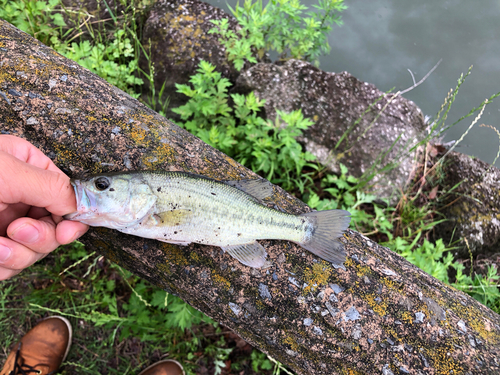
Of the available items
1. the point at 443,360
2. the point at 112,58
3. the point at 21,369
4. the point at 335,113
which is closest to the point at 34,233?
the point at 21,369

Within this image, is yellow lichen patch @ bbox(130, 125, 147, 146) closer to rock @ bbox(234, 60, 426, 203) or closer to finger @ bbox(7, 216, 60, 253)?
finger @ bbox(7, 216, 60, 253)

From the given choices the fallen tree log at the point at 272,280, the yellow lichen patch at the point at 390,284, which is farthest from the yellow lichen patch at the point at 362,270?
the yellow lichen patch at the point at 390,284

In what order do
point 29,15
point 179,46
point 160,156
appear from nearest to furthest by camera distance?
point 160,156 < point 29,15 < point 179,46

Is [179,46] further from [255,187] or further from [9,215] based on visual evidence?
[9,215]

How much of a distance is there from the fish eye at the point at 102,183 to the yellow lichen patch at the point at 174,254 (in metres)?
0.67

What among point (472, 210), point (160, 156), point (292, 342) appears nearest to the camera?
point (292, 342)

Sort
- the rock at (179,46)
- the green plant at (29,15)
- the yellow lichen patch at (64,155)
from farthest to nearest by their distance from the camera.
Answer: the rock at (179,46)
the green plant at (29,15)
the yellow lichen patch at (64,155)

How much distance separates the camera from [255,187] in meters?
2.53

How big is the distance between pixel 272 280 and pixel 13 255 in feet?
6.49

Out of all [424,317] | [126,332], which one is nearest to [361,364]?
[424,317]

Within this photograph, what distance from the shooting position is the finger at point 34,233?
1977mm

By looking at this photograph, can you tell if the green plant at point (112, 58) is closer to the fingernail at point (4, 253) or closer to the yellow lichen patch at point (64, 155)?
the yellow lichen patch at point (64, 155)

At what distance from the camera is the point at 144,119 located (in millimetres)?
2709

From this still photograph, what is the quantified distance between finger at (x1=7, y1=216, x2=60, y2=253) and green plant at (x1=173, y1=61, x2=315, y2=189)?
2.00 metres
